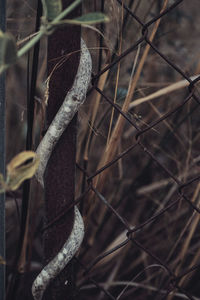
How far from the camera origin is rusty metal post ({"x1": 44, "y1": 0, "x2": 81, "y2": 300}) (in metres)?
0.47

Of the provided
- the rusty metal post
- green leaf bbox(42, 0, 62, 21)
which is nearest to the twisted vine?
the rusty metal post

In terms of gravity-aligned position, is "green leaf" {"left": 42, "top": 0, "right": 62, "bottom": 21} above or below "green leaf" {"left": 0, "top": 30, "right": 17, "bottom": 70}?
above

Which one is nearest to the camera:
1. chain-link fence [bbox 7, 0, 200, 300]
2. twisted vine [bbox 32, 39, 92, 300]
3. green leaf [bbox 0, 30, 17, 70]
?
green leaf [bbox 0, 30, 17, 70]

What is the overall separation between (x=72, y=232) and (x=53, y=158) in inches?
4.1

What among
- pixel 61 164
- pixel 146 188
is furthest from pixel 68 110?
pixel 146 188

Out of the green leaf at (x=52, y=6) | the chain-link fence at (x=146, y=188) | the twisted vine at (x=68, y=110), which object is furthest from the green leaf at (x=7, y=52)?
the chain-link fence at (x=146, y=188)

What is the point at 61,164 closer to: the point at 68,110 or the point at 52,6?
the point at 68,110

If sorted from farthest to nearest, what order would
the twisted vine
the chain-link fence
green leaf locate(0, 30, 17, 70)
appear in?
1. the chain-link fence
2. the twisted vine
3. green leaf locate(0, 30, 17, 70)

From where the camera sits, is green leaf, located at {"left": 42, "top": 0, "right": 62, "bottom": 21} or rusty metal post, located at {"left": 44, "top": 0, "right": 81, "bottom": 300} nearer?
green leaf, located at {"left": 42, "top": 0, "right": 62, "bottom": 21}

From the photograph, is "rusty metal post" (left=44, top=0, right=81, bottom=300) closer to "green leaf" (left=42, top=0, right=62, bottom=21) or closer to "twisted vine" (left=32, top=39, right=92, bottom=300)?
"twisted vine" (left=32, top=39, right=92, bottom=300)

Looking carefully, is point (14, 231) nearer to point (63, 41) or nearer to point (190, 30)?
point (63, 41)

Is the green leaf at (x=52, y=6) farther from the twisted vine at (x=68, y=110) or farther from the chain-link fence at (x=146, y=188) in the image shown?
the chain-link fence at (x=146, y=188)

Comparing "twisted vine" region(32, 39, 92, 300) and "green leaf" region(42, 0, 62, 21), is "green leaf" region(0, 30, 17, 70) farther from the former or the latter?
"twisted vine" region(32, 39, 92, 300)

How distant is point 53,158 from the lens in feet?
1.65
